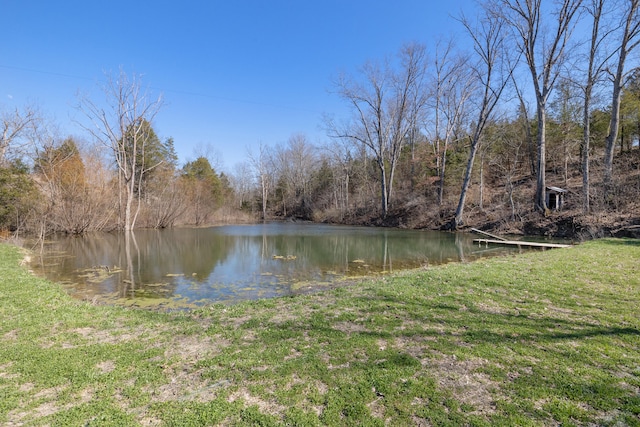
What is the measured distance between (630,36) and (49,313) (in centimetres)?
2629

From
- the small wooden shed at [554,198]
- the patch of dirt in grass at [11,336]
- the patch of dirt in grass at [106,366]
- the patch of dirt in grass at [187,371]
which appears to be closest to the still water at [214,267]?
the patch of dirt in grass at [11,336]

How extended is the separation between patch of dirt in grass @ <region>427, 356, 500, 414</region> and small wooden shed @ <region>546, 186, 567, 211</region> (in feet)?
68.9

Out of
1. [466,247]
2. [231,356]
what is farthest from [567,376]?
[466,247]

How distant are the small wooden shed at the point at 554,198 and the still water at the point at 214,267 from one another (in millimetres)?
7151

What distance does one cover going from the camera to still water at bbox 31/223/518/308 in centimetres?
788

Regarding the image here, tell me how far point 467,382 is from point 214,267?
969 cm

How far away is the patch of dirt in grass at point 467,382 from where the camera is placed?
8.94 feet

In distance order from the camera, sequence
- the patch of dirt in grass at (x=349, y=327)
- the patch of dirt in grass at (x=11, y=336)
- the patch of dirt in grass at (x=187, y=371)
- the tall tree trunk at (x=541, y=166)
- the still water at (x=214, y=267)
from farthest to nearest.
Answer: the tall tree trunk at (x=541, y=166)
the still water at (x=214, y=267)
the patch of dirt in grass at (x=349, y=327)
the patch of dirt in grass at (x=11, y=336)
the patch of dirt in grass at (x=187, y=371)

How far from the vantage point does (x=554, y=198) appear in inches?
790

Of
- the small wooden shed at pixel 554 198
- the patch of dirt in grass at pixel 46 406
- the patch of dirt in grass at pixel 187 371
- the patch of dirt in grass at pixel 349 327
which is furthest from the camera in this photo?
the small wooden shed at pixel 554 198

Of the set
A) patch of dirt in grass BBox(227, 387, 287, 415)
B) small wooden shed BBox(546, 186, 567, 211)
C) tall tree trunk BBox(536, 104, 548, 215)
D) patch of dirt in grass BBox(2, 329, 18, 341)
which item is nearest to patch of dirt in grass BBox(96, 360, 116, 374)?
patch of dirt in grass BBox(227, 387, 287, 415)

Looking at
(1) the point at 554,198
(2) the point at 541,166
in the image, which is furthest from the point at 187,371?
(1) the point at 554,198

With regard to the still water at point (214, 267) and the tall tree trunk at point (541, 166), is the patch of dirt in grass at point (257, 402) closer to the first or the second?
the still water at point (214, 267)

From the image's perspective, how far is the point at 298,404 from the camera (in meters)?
2.71
